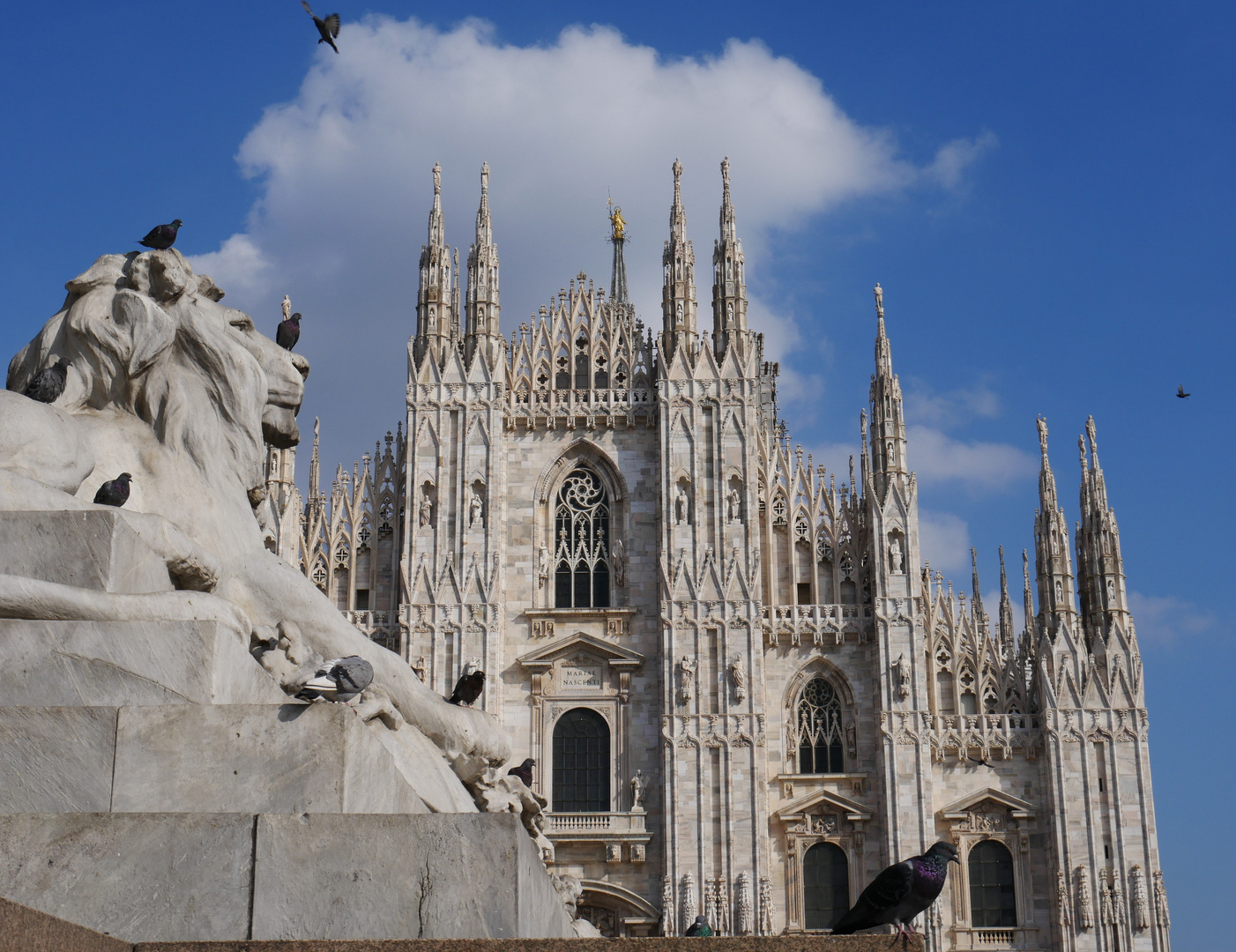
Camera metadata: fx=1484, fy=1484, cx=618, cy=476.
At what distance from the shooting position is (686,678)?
27.7 m

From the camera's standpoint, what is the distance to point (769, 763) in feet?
91.1

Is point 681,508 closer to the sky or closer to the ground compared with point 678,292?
closer to the ground

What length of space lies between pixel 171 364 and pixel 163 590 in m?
1.21

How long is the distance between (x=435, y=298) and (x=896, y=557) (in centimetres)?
1060

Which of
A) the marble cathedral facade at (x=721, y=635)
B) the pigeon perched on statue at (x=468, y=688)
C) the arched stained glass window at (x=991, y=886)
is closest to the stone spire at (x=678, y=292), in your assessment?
the marble cathedral facade at (x=721, y=635)

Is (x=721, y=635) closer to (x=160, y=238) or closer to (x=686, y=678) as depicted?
(x=686, y=678)

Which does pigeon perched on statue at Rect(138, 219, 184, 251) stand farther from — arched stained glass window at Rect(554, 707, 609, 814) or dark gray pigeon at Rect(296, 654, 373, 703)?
arched stained glass window at Rect(554, 707, 609, 814)

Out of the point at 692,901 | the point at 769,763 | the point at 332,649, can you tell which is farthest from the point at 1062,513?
the point at 332,649

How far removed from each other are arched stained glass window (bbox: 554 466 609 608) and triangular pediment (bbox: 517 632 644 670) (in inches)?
35.9

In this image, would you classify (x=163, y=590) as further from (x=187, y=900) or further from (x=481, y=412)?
(x=481, y=412)

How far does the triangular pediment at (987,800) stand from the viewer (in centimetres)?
2727

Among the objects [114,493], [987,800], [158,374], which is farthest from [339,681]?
[987,800]

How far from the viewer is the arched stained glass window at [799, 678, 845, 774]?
28.0 metres

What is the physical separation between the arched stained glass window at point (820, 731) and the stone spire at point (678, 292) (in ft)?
23.8
